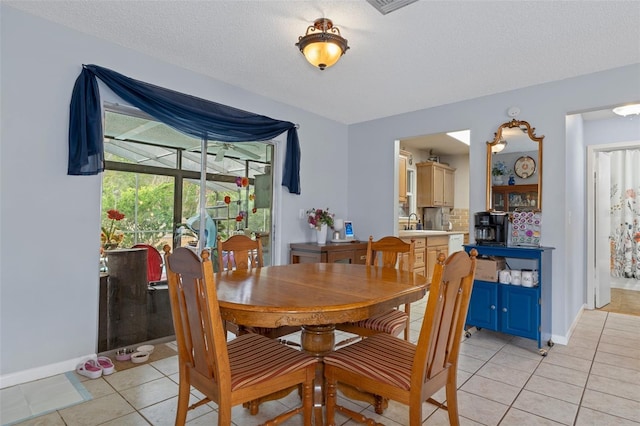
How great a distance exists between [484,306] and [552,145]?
1.64 metres

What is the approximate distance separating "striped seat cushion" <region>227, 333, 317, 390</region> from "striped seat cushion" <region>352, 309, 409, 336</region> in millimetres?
678

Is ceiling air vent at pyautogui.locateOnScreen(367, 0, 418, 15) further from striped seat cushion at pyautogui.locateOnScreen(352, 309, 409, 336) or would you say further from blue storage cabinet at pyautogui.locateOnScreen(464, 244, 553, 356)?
blue storage cabinet at pyautogui.locateOnScreen(464, 244, 553, 356)

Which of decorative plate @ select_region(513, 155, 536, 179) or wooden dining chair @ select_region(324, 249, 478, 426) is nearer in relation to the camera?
wooden dining chair @ select_region(324, 249, 478, 426)

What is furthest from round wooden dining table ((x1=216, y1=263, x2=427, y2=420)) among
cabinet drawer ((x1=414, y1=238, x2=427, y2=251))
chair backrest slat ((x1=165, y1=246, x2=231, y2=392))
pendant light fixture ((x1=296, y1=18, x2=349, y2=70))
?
cabinet drawer ((x1=414, y1=238, x2=427, y2=251))

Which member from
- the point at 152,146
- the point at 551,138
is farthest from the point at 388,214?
the point at 152,146

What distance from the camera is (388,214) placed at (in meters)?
4.55

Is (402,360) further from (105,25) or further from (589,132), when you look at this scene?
(589,132)

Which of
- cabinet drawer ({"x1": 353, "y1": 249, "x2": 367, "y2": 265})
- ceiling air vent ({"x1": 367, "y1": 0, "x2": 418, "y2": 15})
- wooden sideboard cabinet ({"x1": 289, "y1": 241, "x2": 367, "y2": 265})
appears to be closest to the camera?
ceiling air vent ({"x1": 367, "y1": 0, "x2": 418, "y2": 15})

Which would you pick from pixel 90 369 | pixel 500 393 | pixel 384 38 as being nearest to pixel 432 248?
pixel 500 393

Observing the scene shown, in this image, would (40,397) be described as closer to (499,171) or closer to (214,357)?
(214,357)

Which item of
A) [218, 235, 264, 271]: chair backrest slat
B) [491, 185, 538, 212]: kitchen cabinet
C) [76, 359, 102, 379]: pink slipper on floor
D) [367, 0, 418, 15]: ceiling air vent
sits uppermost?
[367, 0, 418, 15]: ceiling air vent

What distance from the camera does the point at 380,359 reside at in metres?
1.65

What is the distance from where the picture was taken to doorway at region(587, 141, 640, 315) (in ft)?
14.6

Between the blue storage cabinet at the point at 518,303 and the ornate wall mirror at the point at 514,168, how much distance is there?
52cm
